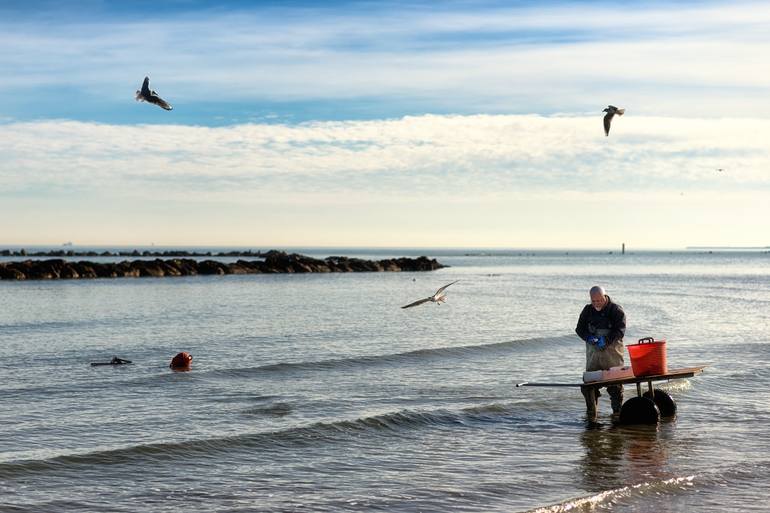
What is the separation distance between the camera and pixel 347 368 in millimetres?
21125

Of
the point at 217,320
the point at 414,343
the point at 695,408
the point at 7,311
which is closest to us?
the point at 695,408

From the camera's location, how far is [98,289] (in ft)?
182

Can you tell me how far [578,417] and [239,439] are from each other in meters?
5.98

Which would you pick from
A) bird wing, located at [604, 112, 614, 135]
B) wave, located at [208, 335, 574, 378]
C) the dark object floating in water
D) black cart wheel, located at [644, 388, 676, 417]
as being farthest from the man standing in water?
the dark object floating in water

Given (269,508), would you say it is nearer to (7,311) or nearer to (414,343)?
(414,343)

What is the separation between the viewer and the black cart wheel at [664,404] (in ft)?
48.3

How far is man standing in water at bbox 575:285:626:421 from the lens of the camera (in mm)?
13664

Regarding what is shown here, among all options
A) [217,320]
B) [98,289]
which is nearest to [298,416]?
[217,320]

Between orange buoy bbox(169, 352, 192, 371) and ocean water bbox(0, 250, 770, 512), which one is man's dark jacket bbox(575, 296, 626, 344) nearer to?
ocean water bbox(0, 250, 770, 512)

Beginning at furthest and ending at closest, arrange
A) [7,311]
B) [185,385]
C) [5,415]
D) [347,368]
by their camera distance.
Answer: [7,311] < [347,368] < [185,385] < [5,415]

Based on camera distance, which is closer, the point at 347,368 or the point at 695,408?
the point at 695,408

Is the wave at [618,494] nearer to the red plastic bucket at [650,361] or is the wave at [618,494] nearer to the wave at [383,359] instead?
the red plastic bucket at [650,361]

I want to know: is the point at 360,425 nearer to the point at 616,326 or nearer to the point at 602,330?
the point at 602,330

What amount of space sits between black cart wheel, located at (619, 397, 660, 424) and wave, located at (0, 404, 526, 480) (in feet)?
6.58
